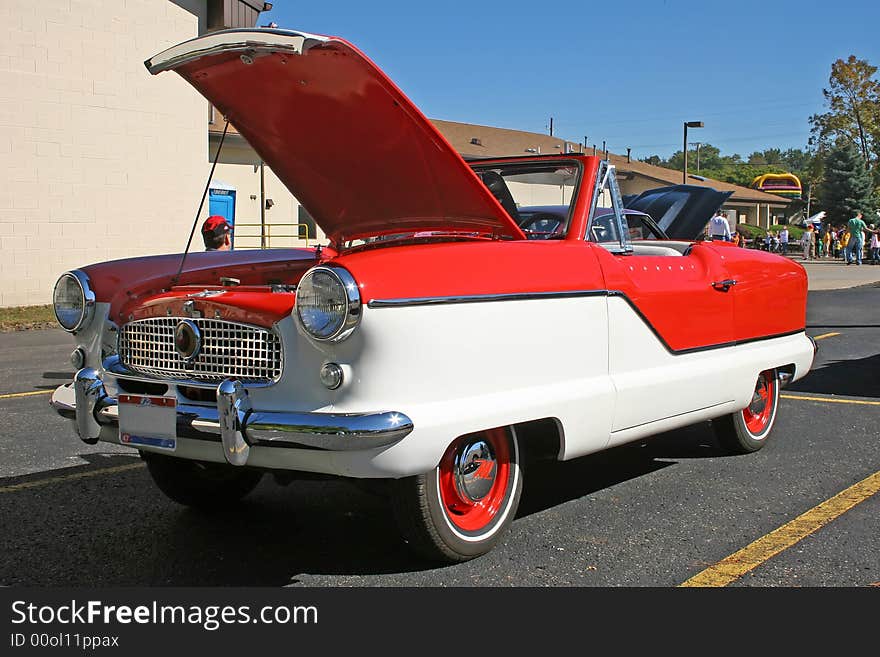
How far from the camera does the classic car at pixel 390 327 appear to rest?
10.6ft

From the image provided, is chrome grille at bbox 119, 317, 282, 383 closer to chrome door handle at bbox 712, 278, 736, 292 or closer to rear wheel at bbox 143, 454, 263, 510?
rear wheel at bbox 143, 454, 263, 510

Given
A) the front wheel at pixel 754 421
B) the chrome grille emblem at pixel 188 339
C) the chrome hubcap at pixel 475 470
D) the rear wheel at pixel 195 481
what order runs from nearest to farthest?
the chrome grille emblem at pixel 188 339 → the chrome hubcap at pixel 475 470 → the rear wheel at pixel 195 481 → the front wheel at pixel 754 421

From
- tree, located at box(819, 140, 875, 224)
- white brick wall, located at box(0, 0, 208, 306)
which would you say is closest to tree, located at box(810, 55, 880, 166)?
tree, located at box(819, 140, 875, 224)

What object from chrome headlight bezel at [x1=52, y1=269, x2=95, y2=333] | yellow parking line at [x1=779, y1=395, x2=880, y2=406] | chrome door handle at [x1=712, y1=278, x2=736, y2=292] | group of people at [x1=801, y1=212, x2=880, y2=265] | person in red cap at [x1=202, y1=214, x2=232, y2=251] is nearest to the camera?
chrome headlight bezel at [x1=52, y1=269, x2=95, y2=333]

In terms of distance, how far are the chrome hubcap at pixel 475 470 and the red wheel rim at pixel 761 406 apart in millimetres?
2259

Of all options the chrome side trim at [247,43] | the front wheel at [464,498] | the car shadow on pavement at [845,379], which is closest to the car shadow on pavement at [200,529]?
the front wheel at [464,498]

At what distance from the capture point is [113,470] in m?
5.16

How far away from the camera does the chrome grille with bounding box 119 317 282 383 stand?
3.39 metres

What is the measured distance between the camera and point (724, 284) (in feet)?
16.0

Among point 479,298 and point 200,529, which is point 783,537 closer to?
point 479,298

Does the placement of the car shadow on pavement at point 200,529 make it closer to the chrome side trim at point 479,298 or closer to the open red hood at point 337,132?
the chrome side trim at point 479,298

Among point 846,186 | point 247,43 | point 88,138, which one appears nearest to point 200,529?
point 247,43

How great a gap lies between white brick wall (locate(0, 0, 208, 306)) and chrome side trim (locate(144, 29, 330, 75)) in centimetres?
1319

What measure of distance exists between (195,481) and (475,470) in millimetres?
1416
